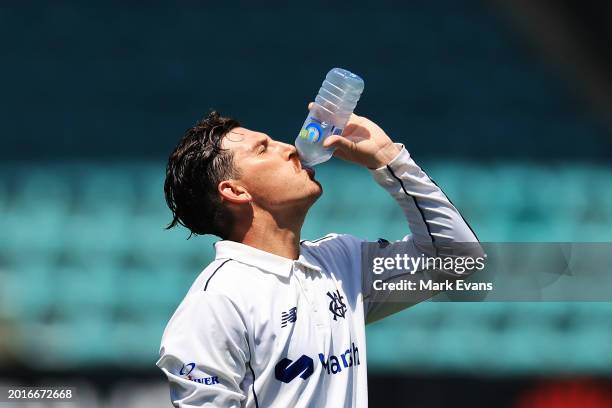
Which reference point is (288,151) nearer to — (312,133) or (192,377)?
(312,133)

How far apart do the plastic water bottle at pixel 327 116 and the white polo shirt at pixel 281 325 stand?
130 mm

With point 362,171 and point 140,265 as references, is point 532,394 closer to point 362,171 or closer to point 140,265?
point 362,171

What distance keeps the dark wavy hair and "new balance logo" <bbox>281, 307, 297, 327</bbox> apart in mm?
239

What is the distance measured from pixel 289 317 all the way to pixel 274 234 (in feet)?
0.62

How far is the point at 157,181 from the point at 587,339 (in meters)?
1.48

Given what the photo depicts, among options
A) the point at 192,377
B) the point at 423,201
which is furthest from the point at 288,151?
the point at 192,377

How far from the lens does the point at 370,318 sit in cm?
212

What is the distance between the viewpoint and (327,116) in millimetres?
1978

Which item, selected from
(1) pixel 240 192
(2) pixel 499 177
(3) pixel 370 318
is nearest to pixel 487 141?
(2) pixel 499 177

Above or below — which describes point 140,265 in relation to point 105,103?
below

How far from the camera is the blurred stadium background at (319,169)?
3.06 meters

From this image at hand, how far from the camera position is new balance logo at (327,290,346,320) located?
1846 mm

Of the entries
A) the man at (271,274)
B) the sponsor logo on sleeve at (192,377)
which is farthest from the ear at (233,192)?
the sponsor logo on sleeve at (192,377)

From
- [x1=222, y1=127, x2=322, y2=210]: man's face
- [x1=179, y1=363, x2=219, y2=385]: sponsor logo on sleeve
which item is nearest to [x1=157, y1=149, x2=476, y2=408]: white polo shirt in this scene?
[x1=179, y1=363, x2=219, y2=385]: sponsor logo on sleeve
